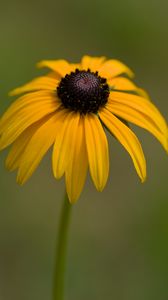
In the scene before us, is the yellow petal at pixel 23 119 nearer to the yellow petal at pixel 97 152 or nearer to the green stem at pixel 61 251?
the yellow petal at pixel 97 152

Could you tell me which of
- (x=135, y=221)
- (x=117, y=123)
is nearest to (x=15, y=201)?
(x=135, y=221)

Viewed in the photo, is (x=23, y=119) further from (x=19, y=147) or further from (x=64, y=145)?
(x=64, y=145)

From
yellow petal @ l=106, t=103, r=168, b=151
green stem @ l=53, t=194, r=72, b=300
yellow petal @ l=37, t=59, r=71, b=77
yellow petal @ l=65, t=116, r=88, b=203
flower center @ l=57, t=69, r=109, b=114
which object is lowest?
green stem @ l=53, t=194, r=72, b=300

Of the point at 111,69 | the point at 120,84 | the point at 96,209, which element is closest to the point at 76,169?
the point at 120,84

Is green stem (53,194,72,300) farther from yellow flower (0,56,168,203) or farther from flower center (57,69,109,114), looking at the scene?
flower center (57,69,109,114)

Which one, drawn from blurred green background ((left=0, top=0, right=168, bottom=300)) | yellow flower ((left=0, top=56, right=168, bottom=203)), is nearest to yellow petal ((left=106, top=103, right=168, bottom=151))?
yellow flower ((left=0, top=56, right=168, bottom=203))

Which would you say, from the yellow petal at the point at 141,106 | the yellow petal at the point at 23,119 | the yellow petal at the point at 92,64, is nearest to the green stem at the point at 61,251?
the yellow petal at the point at 23,119
